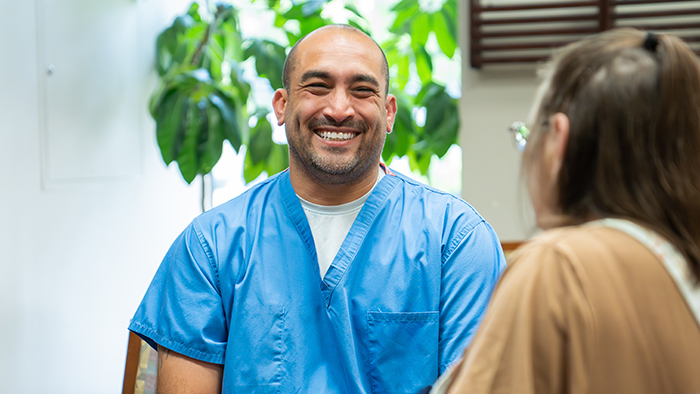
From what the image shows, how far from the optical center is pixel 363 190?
136 cm

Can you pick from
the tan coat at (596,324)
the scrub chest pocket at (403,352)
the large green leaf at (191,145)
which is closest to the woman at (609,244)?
the tan coat at (596,324)

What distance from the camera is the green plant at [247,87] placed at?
2.16 m

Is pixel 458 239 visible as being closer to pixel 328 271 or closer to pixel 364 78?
pixel 328 271

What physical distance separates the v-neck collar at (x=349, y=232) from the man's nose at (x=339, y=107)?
0.55 feet

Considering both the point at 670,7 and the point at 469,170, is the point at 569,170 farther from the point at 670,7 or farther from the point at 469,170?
the point at 670,7

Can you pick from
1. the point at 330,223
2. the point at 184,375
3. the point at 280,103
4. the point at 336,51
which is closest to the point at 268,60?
the point at 280,103

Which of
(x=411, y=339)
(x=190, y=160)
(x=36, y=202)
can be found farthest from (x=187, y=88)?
(x=411, y=339)

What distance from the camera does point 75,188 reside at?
2168mm

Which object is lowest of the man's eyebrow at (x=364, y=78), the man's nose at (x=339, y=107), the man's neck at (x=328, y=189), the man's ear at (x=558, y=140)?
the man's neck at (x=328, y=189)

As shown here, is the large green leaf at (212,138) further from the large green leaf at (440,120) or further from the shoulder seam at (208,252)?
the shoulder seam at (208,252)

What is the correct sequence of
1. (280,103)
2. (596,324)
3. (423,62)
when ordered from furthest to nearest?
(423,62)
(280,103)
(596,324)

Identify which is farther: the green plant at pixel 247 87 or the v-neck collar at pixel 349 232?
the green plant at pixel 247 87

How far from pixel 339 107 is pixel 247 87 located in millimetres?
1244

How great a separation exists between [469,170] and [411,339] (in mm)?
1042
